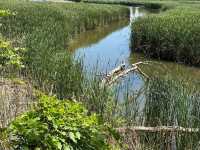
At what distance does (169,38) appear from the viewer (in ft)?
60.2

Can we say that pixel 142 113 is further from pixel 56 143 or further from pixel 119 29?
pixel 119 29

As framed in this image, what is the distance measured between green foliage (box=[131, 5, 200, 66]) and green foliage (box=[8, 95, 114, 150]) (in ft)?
41.2

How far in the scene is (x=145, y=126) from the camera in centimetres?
733

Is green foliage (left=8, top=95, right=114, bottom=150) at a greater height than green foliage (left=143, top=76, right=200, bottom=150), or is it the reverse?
green foliage (left=8, top=95, right=114, bottom=150)

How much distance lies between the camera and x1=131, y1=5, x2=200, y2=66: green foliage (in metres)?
17.3

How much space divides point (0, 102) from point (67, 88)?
2701mm

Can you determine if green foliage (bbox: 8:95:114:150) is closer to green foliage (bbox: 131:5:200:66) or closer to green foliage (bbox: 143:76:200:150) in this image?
green foliage (bbox: 143:76:200:150)

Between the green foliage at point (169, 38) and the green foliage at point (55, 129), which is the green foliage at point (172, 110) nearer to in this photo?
the green foliage at point (55, 129)

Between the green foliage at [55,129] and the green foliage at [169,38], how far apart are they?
12551mm

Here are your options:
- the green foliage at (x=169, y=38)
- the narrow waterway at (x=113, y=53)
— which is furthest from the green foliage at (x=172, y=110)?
the green foliage at (x=169, y=38)

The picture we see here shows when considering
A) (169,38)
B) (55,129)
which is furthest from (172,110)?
(169,38)

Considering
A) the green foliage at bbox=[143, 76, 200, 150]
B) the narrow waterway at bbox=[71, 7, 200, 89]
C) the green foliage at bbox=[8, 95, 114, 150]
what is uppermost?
the green foliage at bbox=[8, 95, 114, 150]

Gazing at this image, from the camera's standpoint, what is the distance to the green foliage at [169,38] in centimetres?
1733

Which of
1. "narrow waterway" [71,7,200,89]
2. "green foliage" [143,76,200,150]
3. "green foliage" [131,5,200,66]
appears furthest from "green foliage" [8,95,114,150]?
"green foliage" [131,5,200,66]
